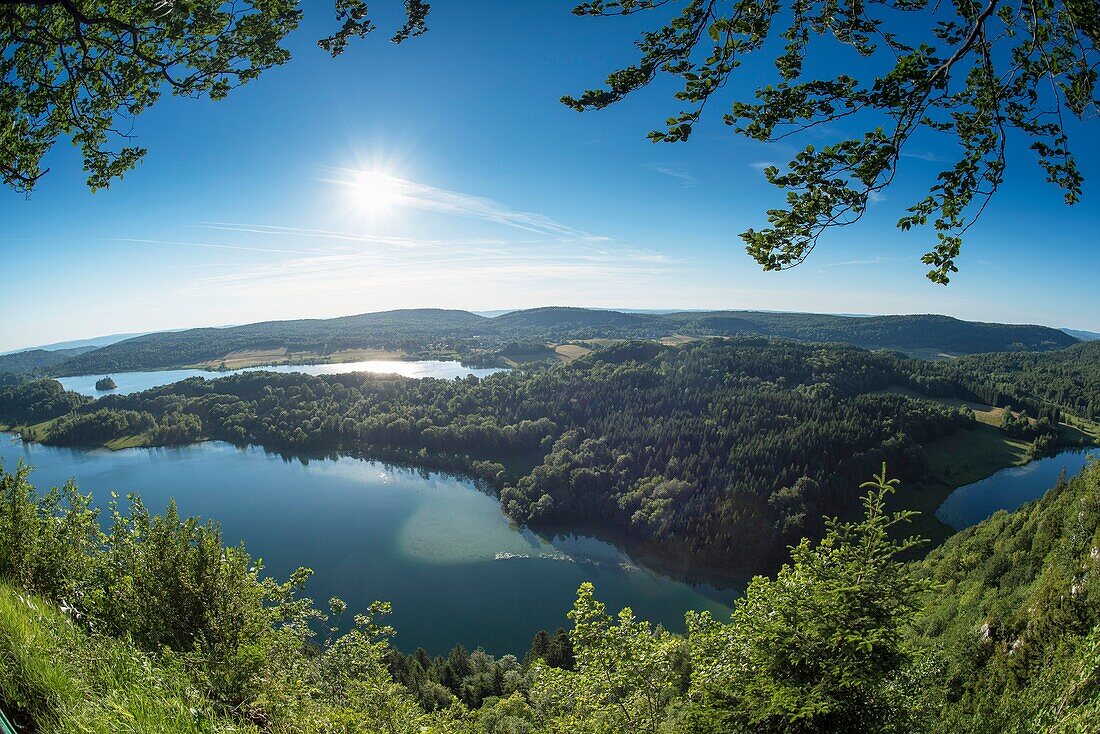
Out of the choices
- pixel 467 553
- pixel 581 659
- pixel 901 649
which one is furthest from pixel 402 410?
pixel 901 649

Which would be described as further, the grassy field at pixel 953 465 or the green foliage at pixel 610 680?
the grassy field at pixel 953 465

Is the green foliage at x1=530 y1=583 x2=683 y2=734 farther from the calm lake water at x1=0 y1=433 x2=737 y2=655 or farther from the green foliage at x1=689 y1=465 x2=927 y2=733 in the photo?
the calm lake water at x1=0 y1=433 x2=737 y2=655

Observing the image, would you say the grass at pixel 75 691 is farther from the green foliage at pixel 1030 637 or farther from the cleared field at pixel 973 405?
the cleared field at pixel 973 405

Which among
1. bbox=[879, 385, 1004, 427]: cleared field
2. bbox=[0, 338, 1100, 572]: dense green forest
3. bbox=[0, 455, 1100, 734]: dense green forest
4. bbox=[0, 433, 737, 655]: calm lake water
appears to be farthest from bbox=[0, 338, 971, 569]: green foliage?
bbox=[0, 455, 1100, 734]: dense green forest

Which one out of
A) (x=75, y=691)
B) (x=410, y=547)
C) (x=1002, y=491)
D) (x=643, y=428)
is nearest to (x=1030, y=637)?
(x=75, y=691)

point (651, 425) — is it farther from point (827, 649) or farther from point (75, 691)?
point (75, 691)

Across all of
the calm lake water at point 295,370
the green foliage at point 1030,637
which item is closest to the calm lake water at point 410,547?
the green foliage at point 1030,637
